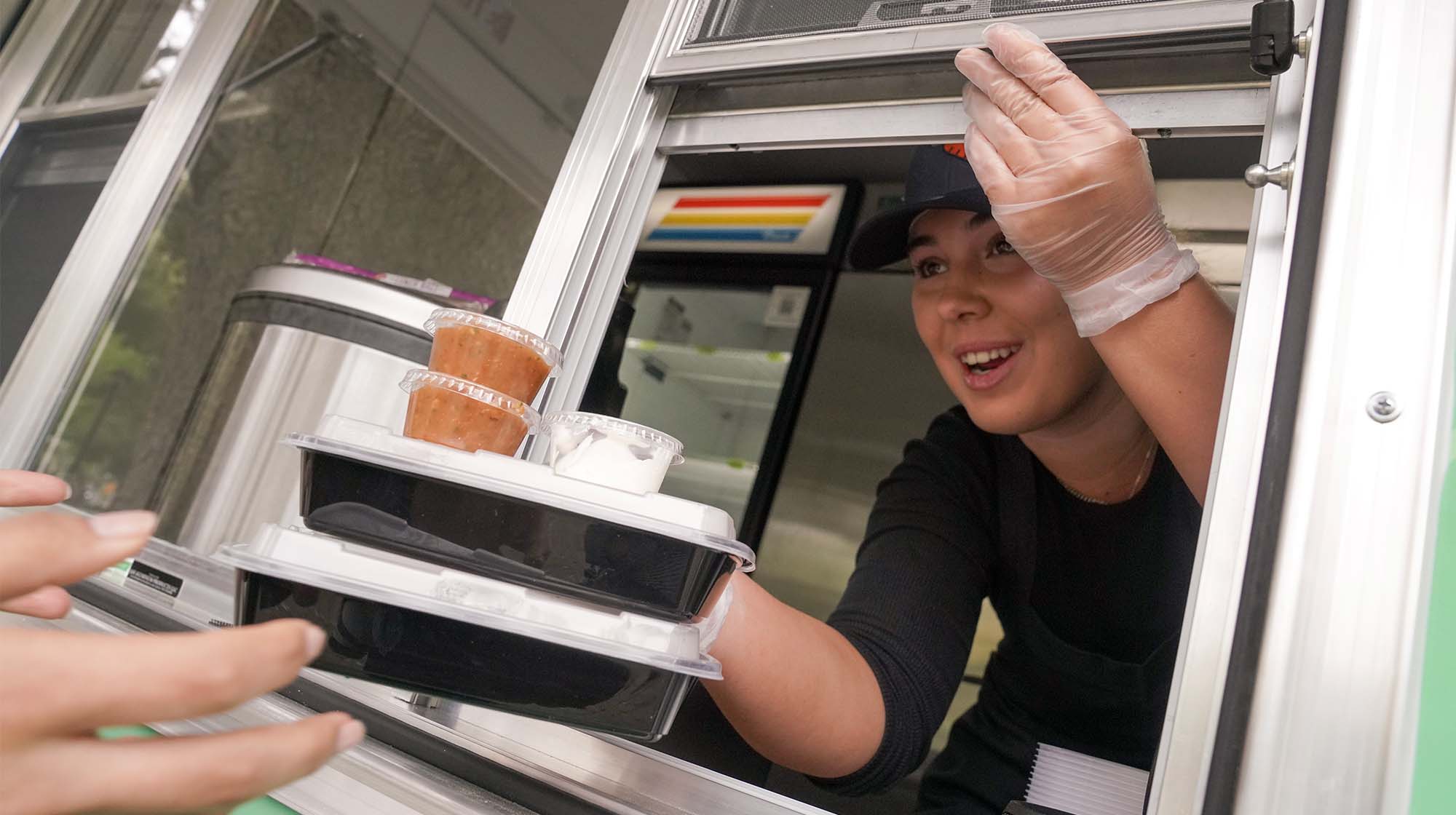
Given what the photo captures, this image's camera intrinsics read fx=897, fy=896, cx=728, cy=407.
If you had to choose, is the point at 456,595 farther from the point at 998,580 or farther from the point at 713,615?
the point at 998,580

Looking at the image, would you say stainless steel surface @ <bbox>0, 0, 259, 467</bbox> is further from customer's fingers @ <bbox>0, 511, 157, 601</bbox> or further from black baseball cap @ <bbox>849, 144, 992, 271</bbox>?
customer's fingers @ <bbox>0, 511, 157, 601</bbox>

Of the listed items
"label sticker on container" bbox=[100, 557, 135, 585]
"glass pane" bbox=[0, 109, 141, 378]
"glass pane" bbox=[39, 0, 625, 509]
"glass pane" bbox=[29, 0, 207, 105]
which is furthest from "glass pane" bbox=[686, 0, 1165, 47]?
"glass pane" bbox=[29, 0, 207, 105]

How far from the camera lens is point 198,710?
418 mm

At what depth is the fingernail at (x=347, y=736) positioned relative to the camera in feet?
1.45

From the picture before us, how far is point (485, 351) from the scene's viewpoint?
31.6 inches

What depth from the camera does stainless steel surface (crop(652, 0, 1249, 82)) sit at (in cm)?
92

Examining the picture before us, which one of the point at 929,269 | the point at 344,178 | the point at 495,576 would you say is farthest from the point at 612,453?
the point at 344,178

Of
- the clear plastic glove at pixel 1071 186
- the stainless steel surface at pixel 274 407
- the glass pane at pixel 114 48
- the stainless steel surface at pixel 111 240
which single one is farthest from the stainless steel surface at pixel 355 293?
the clear plastic glove at pixel 1071 186

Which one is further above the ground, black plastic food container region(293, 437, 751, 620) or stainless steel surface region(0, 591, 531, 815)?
black plastic food container region(293, 437, 751, 620)

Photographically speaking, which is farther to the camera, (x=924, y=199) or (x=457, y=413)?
(x=924, y=199)

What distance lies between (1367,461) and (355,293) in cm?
161

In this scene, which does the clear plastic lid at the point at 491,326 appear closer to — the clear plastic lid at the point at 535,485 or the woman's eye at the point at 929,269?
the clear plastic lid at the point at 535,485

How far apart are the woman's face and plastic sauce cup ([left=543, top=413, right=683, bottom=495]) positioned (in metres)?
0.72

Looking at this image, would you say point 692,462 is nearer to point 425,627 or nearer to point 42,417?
point 42,417
